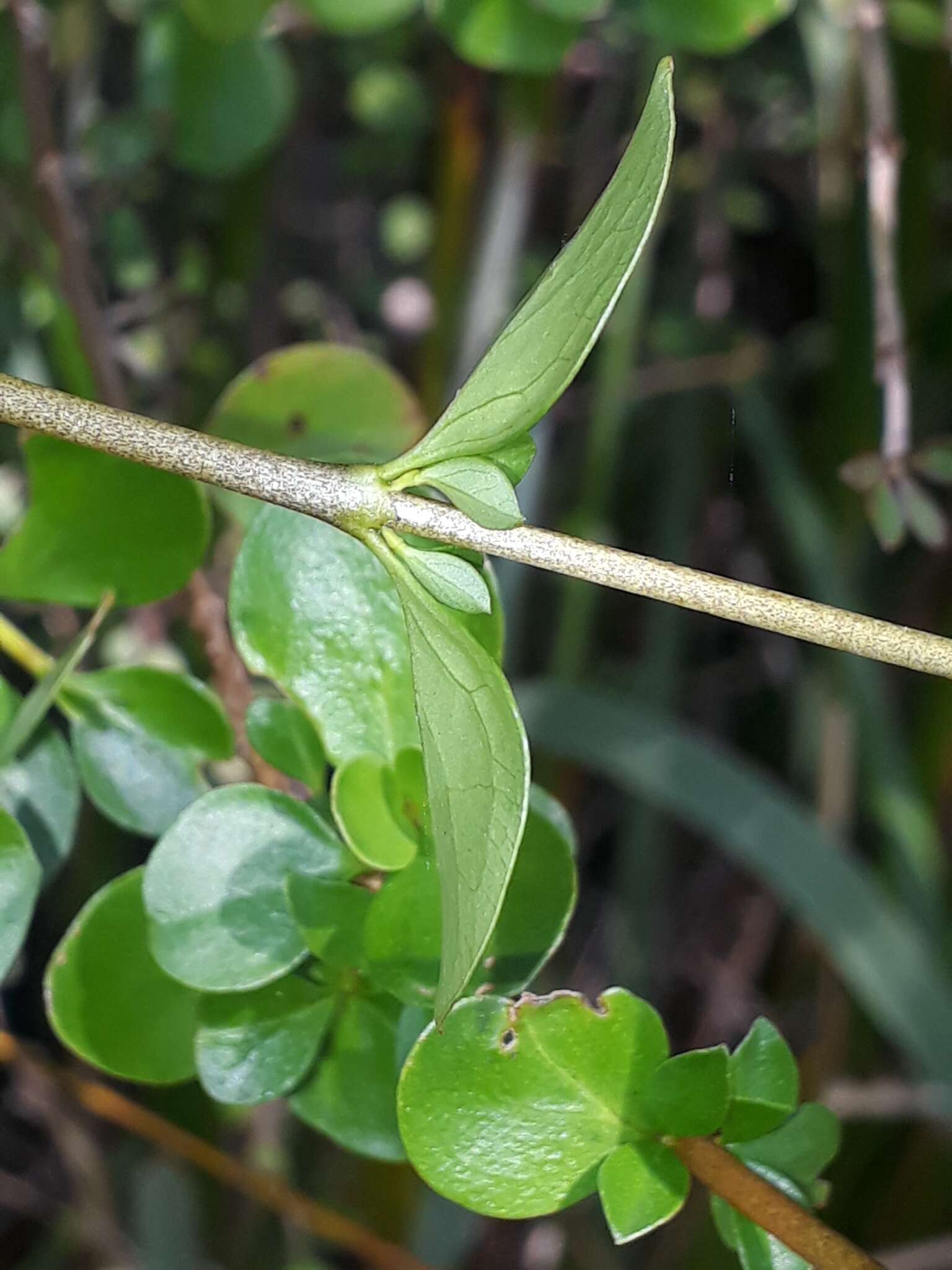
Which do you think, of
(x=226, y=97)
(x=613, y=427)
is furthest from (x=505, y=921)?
(x=613, y=427)

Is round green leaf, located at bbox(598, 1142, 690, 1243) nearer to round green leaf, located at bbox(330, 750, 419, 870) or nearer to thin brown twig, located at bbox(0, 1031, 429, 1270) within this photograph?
round green leaf, located at bbox(330, 750, 419, 870)

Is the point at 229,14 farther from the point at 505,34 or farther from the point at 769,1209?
the point at 769,1209

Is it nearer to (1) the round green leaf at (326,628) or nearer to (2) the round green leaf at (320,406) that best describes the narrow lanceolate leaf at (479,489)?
(1) the round green leaf at (326,628)

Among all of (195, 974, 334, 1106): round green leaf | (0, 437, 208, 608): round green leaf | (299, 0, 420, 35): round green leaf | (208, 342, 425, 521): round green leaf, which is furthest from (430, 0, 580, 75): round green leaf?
(195, 974, 334, 1106): round green leaf

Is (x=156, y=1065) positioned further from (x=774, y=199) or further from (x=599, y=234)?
(x=774, y=199)

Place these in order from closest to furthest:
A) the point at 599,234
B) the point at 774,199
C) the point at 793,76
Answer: the point at 599,234, the point at 793,76, the point at 774,199

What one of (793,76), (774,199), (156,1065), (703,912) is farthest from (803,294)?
(156,1065)
